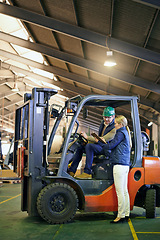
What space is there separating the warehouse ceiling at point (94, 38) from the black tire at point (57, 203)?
2.61 meters

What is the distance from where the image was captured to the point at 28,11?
36.9ft

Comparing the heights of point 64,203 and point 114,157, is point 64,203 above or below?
below

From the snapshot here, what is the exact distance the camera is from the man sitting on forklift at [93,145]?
235 inches

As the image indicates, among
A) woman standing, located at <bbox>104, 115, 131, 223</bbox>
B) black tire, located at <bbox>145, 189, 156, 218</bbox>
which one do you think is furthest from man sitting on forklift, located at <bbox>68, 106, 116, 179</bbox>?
black tire, located at <bbox>145, 189, 156, 218</bbox>

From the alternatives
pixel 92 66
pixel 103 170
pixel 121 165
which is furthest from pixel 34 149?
pixel 92 66

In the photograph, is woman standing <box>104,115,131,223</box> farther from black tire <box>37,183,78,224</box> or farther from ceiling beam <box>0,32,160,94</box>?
ceiling beam <box>0,32,160,94</box>

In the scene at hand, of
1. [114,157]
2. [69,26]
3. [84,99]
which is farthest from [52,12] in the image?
[114,157]

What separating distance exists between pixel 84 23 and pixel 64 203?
723cm

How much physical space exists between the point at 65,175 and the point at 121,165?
3.39ft

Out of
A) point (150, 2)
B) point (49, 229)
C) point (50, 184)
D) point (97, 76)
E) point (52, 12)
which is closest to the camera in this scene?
point (49, 229)

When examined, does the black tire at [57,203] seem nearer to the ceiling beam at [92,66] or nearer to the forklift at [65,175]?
the forklift at [65,175]

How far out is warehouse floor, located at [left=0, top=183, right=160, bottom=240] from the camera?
15.6 feet

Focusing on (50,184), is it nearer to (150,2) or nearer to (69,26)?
(150,2)

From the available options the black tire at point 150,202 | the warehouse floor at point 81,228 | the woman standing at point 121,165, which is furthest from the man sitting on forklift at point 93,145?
the black tire at point 150,202
